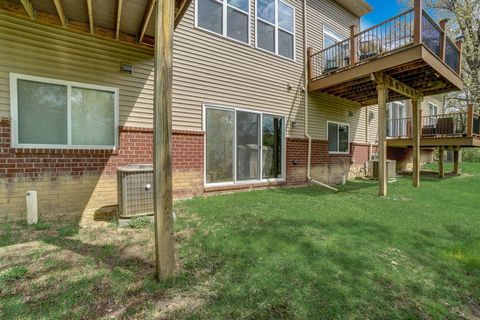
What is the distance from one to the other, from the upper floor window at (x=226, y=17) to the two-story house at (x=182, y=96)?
0.03m

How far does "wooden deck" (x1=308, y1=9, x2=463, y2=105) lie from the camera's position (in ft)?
19.2

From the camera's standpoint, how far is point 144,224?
3.94 metres

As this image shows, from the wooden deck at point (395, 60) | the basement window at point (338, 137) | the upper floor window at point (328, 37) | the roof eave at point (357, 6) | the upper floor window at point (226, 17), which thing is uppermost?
the roof eave at point (357, 6)

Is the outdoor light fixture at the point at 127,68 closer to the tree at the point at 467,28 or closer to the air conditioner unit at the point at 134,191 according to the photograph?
the air conditioner unit at the point at 134,191

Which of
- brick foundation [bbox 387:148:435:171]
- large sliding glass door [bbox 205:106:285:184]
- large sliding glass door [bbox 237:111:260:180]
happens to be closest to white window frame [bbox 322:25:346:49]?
large sliding glass door [bbox 205:106:285:184]

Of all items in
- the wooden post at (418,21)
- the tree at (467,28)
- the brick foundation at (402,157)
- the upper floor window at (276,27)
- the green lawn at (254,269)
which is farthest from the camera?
the tree at (467,28)

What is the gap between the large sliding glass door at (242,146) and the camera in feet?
20.3

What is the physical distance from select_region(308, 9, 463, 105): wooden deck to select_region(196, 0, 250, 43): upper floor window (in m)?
2.82

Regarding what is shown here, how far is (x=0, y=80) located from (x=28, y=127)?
2.51 ft

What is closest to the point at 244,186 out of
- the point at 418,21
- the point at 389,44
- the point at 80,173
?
the point at 80,173

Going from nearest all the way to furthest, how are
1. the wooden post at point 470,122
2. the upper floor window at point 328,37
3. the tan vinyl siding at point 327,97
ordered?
the tan vinyl siding at point 327,97 → the wooden post at point 470,122 → the upper floor window at point 328,37

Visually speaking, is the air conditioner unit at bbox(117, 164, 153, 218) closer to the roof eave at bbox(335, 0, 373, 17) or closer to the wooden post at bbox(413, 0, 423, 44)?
the wooden post at bbox(413, 0, 423, 44)

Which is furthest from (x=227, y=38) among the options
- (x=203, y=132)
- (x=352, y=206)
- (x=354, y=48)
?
(x=352, y=206)

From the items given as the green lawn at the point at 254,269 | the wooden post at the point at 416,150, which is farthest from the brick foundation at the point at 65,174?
the wooden post at the point at 416,150
